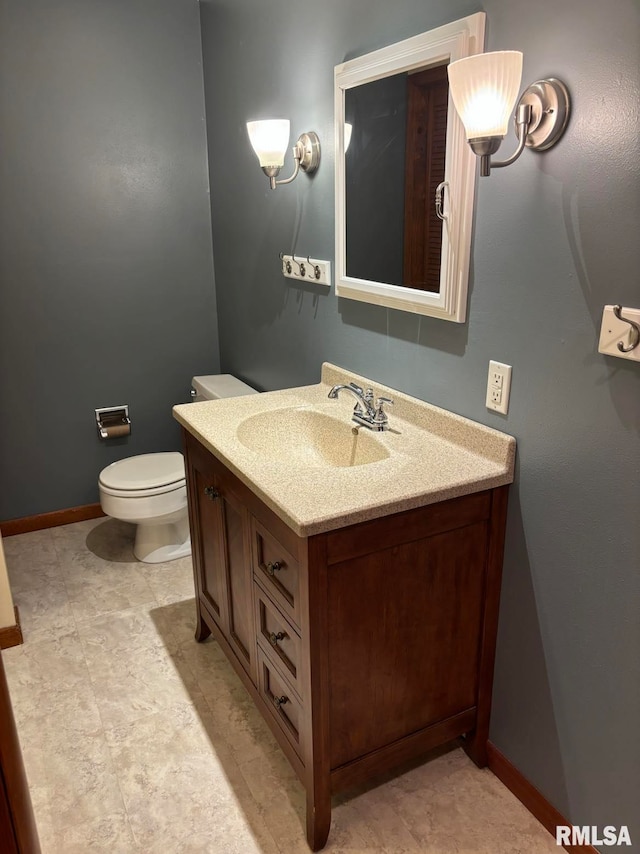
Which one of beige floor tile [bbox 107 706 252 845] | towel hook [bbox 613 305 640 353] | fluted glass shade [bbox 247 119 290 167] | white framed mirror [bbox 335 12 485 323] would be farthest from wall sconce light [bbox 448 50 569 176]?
beige floor tile [bbox 107 706 252 845]

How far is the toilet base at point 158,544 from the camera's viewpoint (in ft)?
9.43

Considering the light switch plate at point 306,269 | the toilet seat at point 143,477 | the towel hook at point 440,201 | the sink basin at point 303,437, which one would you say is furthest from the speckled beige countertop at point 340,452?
the toilet seat at point 143,477

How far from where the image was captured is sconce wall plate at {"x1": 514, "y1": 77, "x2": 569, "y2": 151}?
1265 mm

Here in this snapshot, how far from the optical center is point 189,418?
6.41ft

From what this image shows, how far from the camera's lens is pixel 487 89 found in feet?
4.11

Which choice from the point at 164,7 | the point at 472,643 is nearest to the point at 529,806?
the point at 472,643

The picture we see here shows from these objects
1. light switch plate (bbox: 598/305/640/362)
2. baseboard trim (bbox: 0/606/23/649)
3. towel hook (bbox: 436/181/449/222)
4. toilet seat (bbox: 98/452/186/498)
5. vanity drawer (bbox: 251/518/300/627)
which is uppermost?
towel hook (bbox: 436/181/449/222)

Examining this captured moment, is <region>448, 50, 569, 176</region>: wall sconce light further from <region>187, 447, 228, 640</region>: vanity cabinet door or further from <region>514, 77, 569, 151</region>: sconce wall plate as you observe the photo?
<region>187, 447, 228, 640</region>: vanity cabinet door

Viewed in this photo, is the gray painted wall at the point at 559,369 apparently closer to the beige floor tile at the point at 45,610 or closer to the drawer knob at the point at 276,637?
the drawer knob at the point at 276,637

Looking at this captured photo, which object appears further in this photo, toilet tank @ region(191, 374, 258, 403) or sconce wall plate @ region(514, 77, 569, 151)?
toilet tank @ region(191, 374, 258, 403)

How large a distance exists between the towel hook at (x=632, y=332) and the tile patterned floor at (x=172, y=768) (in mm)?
1226

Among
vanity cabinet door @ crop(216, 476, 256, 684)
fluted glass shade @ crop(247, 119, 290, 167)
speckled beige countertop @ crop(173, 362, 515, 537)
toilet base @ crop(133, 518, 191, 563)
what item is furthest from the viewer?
toilet base @ crop(133, 518, 191, 563)

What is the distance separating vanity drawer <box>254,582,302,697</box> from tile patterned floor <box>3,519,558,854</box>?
40cm

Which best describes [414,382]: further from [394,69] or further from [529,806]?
[529,806]
